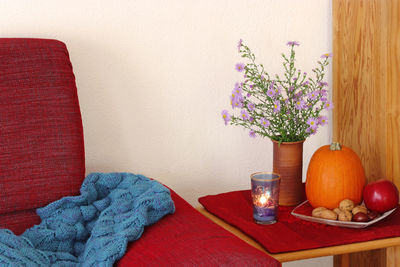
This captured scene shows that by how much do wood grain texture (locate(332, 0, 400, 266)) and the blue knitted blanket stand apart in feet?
1.98

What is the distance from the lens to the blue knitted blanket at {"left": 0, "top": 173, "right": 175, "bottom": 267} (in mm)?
1055

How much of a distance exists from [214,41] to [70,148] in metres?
0.64

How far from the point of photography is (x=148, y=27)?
1647 mm

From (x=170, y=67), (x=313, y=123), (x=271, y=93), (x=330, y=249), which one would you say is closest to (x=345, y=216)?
(x=330, y=249)

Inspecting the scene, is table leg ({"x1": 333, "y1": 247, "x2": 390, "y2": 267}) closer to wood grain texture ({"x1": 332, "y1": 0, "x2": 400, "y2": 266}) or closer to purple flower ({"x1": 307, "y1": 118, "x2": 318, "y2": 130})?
wood grain texture ({"x1": 332, "y1": 0, "x2": 400, "y2": 266})

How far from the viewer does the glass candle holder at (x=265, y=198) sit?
1.29 meters

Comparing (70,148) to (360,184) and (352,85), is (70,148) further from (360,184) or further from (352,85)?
(352,85)

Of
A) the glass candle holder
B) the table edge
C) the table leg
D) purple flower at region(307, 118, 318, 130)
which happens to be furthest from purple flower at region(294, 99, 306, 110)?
the table leg

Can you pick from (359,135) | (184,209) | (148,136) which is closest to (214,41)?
(148,136)

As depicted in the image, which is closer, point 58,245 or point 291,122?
point 58,245

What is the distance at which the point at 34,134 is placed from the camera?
1.29m

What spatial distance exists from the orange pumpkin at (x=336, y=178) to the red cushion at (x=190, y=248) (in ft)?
1.18

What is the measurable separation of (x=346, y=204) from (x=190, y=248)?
484 millimetres

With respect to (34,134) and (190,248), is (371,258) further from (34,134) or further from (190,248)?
(34,134)
